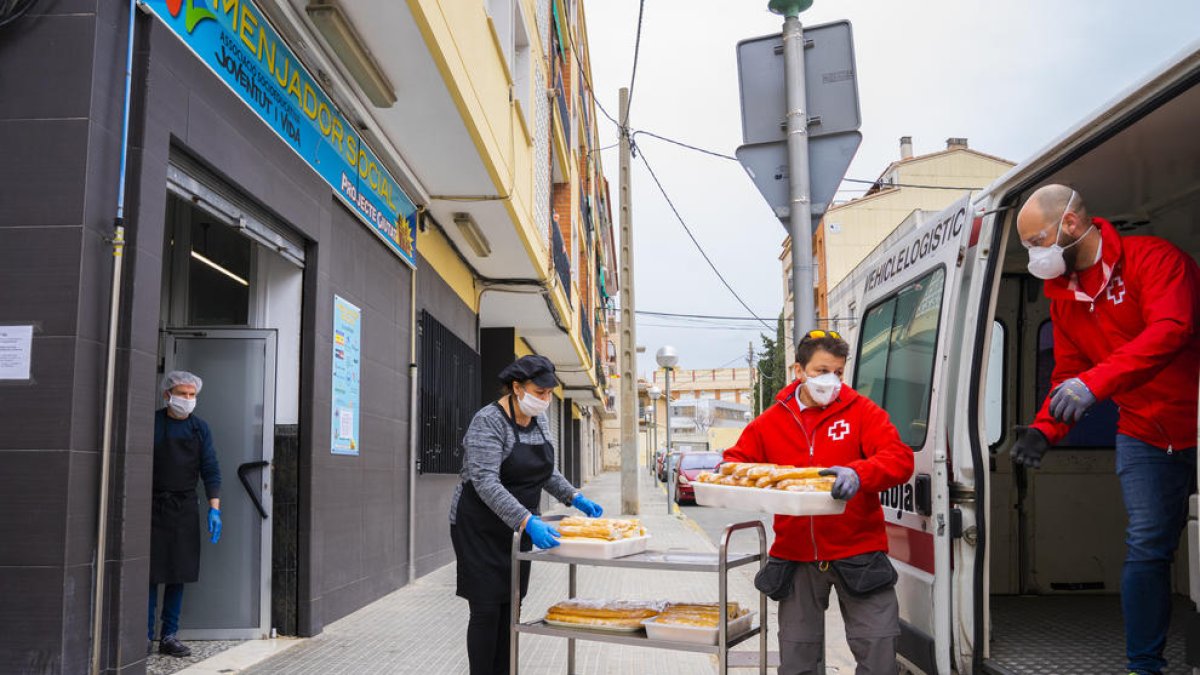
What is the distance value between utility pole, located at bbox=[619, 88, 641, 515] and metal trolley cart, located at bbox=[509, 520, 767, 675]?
1576 cm

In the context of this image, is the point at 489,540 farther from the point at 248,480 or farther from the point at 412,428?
the point at 412,428

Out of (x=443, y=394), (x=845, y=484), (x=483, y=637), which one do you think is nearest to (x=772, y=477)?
(x=845, y=484)

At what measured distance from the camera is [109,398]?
416 cm

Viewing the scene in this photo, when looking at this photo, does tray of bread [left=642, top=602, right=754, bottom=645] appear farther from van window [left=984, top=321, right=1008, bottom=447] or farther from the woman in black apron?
van window [left=984, top=321, right=1008, bottom=447]

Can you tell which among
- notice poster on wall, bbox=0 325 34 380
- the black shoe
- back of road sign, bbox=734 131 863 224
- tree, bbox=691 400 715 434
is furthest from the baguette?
tree, bbox=691 400 715 434

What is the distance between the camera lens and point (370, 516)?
8.38 meters

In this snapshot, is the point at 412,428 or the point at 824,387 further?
the point at 412,428

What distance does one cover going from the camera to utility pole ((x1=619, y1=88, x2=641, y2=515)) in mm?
20781

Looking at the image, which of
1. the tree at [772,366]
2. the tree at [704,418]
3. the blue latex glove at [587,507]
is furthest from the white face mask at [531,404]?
the tree at [704,418]

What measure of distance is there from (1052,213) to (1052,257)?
0.17m

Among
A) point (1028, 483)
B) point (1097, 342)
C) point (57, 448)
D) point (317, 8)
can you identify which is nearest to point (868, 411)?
point (1097, 342)

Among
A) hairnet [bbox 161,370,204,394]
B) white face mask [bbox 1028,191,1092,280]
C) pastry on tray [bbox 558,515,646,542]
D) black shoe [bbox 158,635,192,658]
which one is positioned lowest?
black shoe [bbox 158,635,192,658]

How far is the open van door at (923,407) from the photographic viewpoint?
3943 mm

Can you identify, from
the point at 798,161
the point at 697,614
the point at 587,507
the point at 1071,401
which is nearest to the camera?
the point at 1071,401
